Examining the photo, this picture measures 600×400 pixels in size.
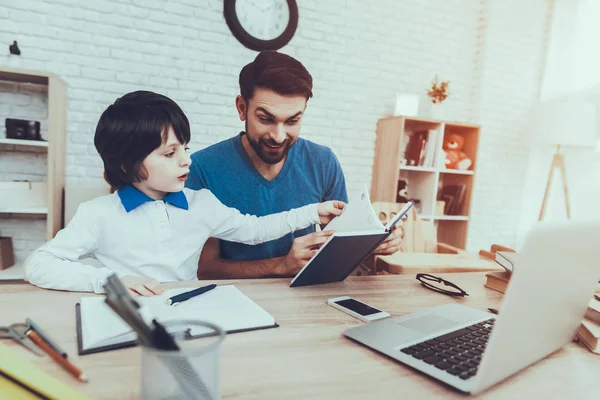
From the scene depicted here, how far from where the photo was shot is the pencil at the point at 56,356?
568 mm

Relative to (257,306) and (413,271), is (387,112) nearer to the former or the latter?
(413,271)

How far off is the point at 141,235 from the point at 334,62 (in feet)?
8.48

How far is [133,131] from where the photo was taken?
1.10m

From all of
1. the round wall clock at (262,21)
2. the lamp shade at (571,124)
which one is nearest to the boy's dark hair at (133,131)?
the round wall clock at (262,21)

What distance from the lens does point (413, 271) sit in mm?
1658

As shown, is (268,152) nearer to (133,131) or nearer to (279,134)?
(279,134)

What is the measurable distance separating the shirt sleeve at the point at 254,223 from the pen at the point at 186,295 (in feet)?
1.36

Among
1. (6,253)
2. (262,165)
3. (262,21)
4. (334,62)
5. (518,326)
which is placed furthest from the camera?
(334,62)

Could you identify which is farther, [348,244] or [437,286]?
[437,286]

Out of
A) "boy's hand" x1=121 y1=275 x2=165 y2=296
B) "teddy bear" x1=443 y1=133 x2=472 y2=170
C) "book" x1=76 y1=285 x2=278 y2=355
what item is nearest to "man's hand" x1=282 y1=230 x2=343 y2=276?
"book" x1=76 y1=285 x2=278 y2=355

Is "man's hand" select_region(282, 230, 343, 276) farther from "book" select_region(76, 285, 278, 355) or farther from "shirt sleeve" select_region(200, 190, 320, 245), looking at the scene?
"book" select_region(76, 285, 278, 355)

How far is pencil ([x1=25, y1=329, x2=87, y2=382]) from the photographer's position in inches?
22.4

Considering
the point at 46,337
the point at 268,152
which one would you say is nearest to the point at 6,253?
the point at 268,152

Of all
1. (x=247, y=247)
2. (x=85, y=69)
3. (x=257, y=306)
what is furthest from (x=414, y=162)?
(x=257, y=306)
